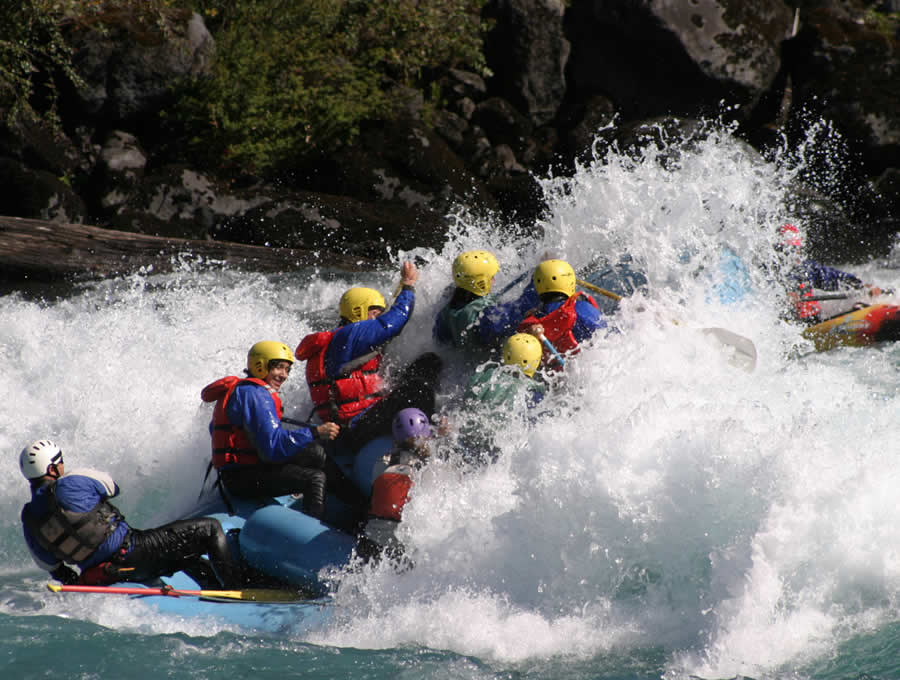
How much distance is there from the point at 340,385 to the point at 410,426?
983 millimetres

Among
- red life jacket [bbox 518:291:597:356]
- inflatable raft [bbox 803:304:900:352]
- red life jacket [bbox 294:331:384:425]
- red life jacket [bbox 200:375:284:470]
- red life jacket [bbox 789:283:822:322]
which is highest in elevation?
red life jacket [bbox 789:283:822:322]

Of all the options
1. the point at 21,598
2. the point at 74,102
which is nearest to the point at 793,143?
the point at 74,102


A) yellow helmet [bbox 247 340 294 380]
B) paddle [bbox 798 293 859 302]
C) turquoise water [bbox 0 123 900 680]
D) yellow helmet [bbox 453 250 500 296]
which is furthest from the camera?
paddle [bbox 798 293 859 302]

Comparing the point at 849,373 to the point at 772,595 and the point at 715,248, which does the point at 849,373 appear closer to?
the point at 715,248

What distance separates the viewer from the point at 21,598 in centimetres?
489

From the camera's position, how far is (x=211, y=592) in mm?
4672

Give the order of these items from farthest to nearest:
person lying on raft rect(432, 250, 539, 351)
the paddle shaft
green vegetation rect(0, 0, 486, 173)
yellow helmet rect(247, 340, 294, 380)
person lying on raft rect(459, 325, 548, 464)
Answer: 1. green vegetation rect(0, 0, 486, 173)
2. the paddle shaft
3. person lying on raft rect(432, 250, 539, 351)
4. yellow helmet rect(247, 340, 294, 380)
5. person lying on raft rect(459, 325, 548, 464)

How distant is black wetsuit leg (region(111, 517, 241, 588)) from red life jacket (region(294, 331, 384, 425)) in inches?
42.9

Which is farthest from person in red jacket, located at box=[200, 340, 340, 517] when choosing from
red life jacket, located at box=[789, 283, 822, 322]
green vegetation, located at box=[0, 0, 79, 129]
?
green vegetation, located at box=[0, 0, 79, 129]

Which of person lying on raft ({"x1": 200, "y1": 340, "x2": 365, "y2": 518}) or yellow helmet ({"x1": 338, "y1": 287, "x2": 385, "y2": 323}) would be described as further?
yellow helmet ({"x1": 338, "y1": 287, "x2": 385, "y2": 323})

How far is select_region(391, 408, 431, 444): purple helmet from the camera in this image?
4.89 meters

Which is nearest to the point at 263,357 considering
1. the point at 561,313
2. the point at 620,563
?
the point at 561,313

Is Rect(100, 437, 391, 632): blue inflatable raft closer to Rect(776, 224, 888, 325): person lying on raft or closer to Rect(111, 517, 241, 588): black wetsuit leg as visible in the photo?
Rect(111, 517, 241, 588): black wetsuit leg

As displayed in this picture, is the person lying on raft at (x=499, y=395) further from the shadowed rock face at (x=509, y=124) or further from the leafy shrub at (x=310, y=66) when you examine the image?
the leafy shrub at (x=310, y=66)
